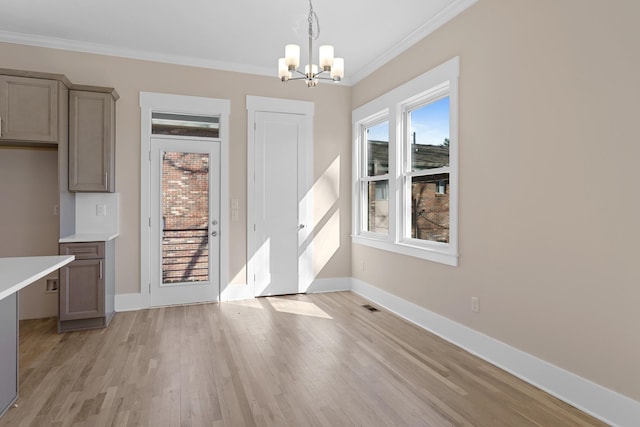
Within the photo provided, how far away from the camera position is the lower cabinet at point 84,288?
12.1ft

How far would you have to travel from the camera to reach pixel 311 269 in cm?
525

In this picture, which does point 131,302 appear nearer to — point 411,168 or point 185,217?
point 185,217

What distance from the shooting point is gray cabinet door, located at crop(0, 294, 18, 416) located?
2.23 meters

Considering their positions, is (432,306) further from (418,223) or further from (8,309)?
(8,309)

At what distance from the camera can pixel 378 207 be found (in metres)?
4.92

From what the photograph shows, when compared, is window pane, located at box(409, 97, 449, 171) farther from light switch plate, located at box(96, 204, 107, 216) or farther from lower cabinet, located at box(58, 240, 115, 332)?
light switch plate, located at box(96, 204, 107, 216)

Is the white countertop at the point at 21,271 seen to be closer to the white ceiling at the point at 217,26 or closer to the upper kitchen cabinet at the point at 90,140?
the upper kitchen cabinet at the point at 90,140

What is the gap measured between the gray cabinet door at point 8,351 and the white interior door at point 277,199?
277 centimetres

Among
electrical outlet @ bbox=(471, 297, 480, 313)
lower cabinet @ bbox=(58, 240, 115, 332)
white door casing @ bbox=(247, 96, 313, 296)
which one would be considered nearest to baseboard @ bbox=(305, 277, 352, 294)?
white door casing @ bbox=(247, 96, 313, 296)

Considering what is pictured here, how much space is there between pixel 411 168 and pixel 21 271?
3.52 meters

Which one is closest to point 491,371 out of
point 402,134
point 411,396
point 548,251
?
point 411,396

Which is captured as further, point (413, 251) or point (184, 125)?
point (184, 125)

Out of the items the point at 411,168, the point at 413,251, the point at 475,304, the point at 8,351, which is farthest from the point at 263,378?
the point at 411,168

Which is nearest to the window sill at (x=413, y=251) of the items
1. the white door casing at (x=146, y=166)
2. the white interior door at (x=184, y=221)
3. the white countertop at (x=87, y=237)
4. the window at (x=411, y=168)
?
the window at (x=411, y=168)
